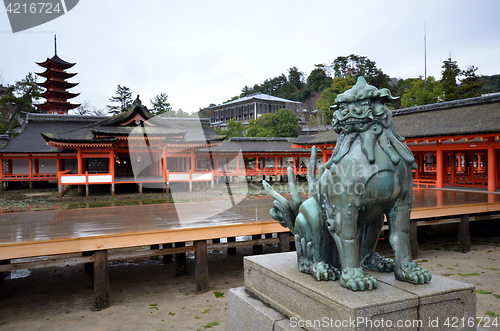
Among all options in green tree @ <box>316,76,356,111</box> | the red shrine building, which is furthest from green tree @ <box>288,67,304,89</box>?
the red shrine building

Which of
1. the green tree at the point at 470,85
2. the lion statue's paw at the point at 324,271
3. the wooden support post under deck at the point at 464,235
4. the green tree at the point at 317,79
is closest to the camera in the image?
the lion statue's paw at the point at 324,271

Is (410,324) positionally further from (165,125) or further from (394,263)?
(165,125)

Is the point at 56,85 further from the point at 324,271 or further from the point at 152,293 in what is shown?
the point at 324,271

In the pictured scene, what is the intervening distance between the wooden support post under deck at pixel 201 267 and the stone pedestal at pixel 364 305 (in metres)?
2.66

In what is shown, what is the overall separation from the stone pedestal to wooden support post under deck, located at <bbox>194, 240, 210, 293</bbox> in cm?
266

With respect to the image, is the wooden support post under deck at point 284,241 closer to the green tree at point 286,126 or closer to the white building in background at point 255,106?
the green tree at point 286,126

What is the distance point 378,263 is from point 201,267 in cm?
329

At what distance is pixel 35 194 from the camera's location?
57.5ft

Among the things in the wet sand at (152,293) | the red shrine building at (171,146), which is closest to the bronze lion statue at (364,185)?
the wet sand at (152,293)

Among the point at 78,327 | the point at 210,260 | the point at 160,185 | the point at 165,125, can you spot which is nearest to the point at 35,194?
the point at 160,185

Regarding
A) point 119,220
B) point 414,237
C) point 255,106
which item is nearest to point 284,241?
point 414,237

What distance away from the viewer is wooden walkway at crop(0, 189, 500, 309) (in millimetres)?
4297

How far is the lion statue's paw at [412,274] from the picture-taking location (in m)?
2.07

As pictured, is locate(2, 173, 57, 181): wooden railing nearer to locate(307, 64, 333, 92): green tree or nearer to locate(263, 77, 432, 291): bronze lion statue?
locate(263, 77, 432, 291): bronze lion statue
